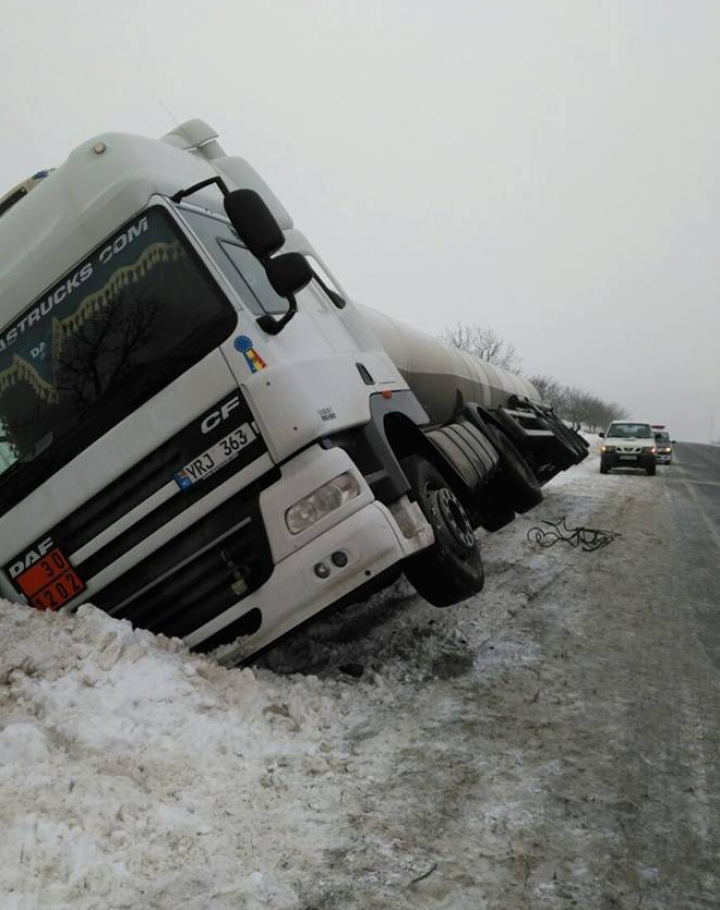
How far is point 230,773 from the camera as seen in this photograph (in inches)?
118

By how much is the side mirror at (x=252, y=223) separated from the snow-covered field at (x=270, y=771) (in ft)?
6.86

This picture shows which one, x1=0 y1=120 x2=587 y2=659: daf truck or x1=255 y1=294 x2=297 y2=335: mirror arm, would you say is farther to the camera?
x1=255 y1=294 x2=297 y2=335: mirror arm

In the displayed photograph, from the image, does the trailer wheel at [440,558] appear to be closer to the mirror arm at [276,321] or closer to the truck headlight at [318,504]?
the truck headlight at [318,504]

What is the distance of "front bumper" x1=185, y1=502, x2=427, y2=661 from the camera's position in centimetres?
361

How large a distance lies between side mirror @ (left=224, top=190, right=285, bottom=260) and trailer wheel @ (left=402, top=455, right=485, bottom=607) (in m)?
1.70

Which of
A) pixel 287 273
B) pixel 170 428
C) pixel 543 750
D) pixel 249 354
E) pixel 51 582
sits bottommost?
pixel 543 750

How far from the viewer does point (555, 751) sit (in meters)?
3.27

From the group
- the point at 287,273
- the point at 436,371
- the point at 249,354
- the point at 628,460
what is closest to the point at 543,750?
the point at 249,354

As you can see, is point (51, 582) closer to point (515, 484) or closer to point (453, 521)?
point (453, 521)

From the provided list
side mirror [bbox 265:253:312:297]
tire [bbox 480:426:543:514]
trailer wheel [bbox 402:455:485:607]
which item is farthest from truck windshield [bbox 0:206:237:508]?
tire [bbox 480:426:543:514]

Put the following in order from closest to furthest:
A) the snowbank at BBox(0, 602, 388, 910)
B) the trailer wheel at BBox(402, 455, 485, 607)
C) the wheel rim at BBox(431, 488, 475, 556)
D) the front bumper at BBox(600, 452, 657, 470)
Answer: the snowbank at BBox(0, 602, 388, 910) → the trailer wheel at BBox(402, 455, 485, 607) → the wheel rim at BBox(431, 488, 475, 556) → the front bumper at BBox(600, 452, 657, 470)

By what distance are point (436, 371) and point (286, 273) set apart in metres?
5.18

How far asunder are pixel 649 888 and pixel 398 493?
227cm

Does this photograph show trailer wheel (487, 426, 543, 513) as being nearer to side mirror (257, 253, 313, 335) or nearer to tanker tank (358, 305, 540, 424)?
tanker tank (358, 305, 540, 424)
